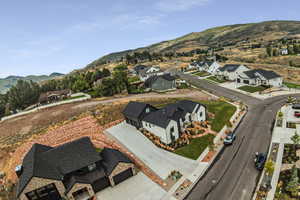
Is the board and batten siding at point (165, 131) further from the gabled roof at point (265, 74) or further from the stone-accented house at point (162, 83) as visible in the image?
the gabled roof at point (265, 74)

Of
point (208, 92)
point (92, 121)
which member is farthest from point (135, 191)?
point (208, 92)

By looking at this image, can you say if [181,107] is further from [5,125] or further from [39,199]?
[5,125]

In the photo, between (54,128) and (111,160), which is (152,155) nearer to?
(111,160)

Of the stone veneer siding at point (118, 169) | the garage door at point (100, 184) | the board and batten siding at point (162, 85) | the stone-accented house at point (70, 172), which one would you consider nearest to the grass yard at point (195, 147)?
the stone-accented house at point (70, 172)

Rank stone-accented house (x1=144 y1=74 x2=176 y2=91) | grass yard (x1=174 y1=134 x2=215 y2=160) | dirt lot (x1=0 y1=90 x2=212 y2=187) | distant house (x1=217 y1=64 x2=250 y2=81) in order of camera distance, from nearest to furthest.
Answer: grass yard (x1=174 y1=134 x2=215 y2=160)
dirt lot (x1=0 y1=90 x2=212 y2=187)
stone-accented house (x1=144 y1=74 x2=176 y2=91)
distant house (x1=217 y1=64 x2=250 y2=81)

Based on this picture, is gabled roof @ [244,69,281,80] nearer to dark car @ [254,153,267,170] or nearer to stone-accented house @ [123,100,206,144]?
stone-accented house @ [123,100,206,144]

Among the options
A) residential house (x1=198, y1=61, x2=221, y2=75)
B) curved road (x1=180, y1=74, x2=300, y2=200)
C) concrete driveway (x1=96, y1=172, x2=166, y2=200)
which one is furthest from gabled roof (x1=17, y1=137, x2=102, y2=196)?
residential house (x1=198, y1=61, x2=221, y2=75)

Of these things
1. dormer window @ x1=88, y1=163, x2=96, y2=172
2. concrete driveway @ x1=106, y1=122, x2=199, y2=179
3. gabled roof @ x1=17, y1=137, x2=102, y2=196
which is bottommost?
concrete driveway @ x1=106, y1=122, x2=199, y2=179
